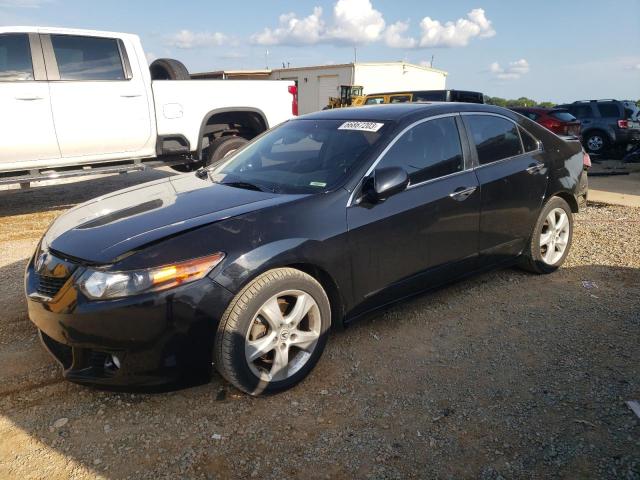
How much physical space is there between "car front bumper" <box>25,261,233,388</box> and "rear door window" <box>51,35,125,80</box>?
189 inches

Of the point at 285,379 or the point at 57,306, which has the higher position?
the point at 57,306

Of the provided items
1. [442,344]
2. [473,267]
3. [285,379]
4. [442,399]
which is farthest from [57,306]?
[473,267]

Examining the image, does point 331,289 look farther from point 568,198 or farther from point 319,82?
point 319,82

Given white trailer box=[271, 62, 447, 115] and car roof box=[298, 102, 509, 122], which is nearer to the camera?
car roof box=[298, 102, 509, 122]

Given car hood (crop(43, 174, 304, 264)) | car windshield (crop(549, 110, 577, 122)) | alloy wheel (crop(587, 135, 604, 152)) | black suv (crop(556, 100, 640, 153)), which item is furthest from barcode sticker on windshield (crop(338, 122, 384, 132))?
alloy wheel (crop(587, 135, 604, 152))

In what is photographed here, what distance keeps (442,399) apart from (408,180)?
4.57 ft

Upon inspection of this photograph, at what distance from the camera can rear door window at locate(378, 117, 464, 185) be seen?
11.2ft

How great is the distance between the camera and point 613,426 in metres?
2.59

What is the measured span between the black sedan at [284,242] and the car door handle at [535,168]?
2 centimetres

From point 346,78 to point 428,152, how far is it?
Answer: 3060cm

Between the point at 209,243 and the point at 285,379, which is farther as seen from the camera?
the point at 285,379

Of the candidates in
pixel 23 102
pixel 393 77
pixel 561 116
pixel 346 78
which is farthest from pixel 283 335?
pixel 393 77

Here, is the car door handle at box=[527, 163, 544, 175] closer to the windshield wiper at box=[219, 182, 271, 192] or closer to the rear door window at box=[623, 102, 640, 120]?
the windshield wiper at box=[219, 182, 271, 192]

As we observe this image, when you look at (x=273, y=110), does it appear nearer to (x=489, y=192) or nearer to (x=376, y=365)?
(x=489, y=192)
